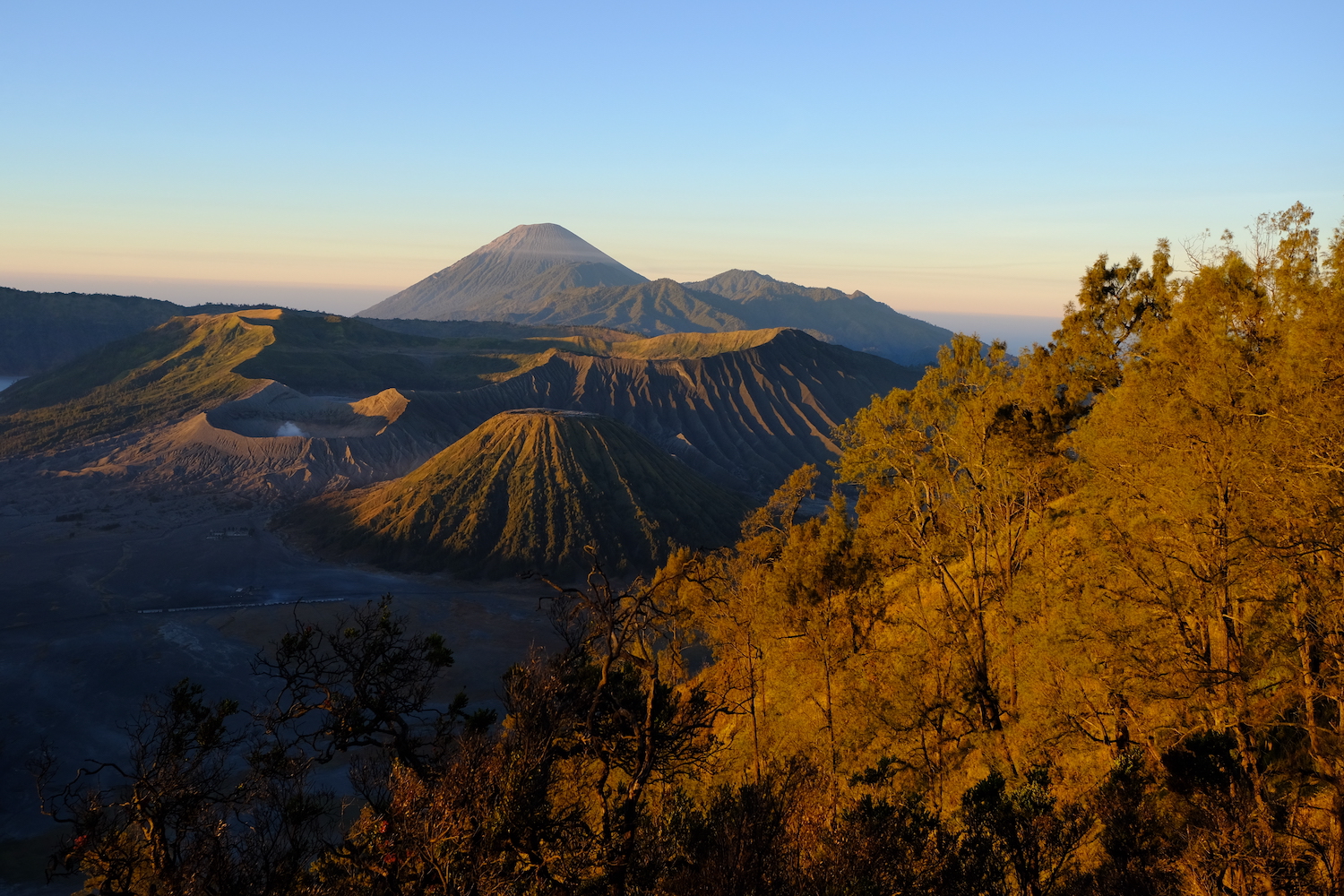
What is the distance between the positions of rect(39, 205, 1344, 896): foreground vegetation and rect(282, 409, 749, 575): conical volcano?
1859 inches

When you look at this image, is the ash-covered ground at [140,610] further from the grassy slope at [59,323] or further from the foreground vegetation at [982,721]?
the grassy slope at [59,323]

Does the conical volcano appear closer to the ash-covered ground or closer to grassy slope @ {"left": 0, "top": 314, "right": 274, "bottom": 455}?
the ash-covered ground

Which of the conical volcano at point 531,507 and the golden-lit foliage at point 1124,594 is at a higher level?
the golden-lit foliage at point 1124,594

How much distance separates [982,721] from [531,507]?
2292 inches

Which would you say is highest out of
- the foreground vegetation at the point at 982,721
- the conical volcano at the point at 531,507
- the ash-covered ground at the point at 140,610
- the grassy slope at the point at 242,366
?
the grassy slope at the point at 242,366

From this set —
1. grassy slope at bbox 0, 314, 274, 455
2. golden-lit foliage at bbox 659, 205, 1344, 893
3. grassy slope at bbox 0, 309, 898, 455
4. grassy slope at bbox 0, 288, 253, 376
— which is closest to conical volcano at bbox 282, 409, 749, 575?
grassy slope at bbox 0, 314, 274, 455

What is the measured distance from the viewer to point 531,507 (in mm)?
73688

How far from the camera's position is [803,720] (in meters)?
21.6

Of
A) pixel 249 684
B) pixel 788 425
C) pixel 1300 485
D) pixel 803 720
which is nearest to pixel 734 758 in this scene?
pixel 803 720

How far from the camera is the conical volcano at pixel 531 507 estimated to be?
229 feet

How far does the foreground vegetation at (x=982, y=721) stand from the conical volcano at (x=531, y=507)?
47209 mm

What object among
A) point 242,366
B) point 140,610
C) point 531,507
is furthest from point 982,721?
point 242,366

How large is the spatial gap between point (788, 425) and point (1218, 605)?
4367 inches

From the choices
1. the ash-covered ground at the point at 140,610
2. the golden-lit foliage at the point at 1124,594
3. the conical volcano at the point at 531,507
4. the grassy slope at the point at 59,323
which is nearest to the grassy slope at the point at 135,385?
the ash-covered ground at the point at 140,610
